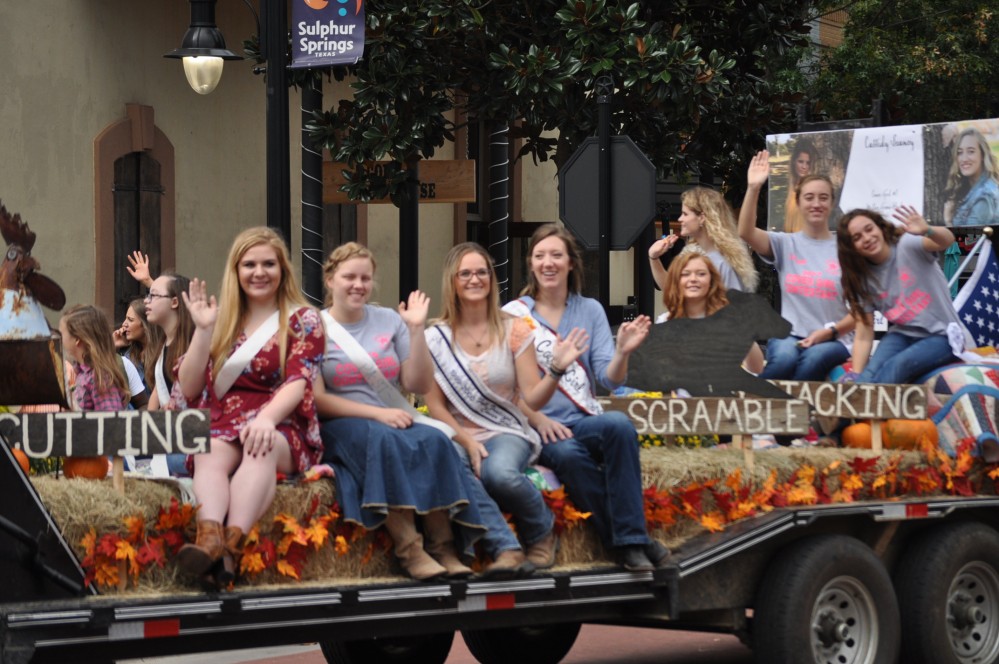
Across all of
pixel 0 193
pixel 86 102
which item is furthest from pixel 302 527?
pixel 86 102

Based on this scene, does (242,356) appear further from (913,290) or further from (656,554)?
(913,290)

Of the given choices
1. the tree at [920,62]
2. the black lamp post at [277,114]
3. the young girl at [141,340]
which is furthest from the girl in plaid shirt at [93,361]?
the tree at [920,62]

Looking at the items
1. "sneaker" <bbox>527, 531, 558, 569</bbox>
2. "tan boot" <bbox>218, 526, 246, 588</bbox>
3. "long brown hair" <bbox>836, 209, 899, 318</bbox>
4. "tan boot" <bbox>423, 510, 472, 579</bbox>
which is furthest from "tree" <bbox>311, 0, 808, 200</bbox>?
"tan boot" <bbox>218, 526, 246, 588</bbox>

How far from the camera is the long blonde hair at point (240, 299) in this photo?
7.27 m

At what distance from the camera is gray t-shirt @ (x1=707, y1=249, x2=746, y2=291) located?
10398mm

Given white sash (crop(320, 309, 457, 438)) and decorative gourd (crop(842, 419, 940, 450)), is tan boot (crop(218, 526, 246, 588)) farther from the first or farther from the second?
decorative gourd (crop(842, 419, 940, 450))

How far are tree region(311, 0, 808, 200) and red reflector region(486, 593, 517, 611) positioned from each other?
8604mm

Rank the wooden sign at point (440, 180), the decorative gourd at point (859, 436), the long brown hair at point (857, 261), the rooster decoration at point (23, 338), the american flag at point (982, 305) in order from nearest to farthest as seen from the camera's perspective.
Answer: the rooster decoration at point (23, 338)
the decorative gourd at point (859, 436)
the long brown hair at point (857, 261)
the american flag at point (982, 305)
the wooden sign at point (440, 180)

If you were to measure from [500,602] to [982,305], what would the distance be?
15.5ft

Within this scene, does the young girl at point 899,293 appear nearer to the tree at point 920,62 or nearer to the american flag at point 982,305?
the american flag at point 982,305

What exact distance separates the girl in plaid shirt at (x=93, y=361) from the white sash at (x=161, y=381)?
0.18 meters

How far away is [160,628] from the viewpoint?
648 cm

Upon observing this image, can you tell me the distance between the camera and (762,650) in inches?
333

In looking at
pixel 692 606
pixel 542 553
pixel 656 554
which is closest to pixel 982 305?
pixel 692 606
